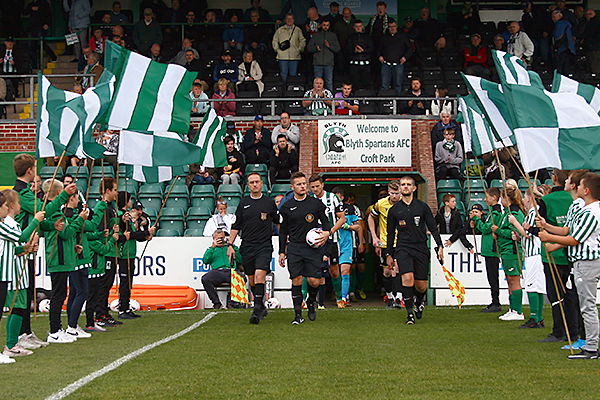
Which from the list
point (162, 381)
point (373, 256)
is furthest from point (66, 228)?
point (373, 256)

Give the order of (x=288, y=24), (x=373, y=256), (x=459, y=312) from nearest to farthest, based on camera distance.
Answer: (x=459, y=312) < (x=373, y=256) < (x=288, y=24)

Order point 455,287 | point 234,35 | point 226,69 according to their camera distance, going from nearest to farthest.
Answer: point 455,287
point 226,69
point 234,35

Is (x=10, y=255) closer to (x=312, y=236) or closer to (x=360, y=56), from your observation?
(x=312, y=236)

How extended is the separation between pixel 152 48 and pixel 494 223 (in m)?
13.4

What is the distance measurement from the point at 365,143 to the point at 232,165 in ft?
10.3

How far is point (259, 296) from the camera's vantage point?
47.3 ft

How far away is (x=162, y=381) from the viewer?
8359 millimetres

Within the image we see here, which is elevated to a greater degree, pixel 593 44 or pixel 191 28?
pixel 191 28

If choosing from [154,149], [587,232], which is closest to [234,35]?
[154,149]

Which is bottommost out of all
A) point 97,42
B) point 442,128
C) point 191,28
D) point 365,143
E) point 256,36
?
point 365,143

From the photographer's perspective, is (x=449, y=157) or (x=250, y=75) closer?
(x=449, y=157)

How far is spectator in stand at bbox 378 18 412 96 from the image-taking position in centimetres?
2497

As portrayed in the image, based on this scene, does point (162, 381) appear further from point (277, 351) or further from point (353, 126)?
point (353, 126)

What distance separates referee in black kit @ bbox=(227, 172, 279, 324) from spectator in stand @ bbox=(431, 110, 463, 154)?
873 centimetres
